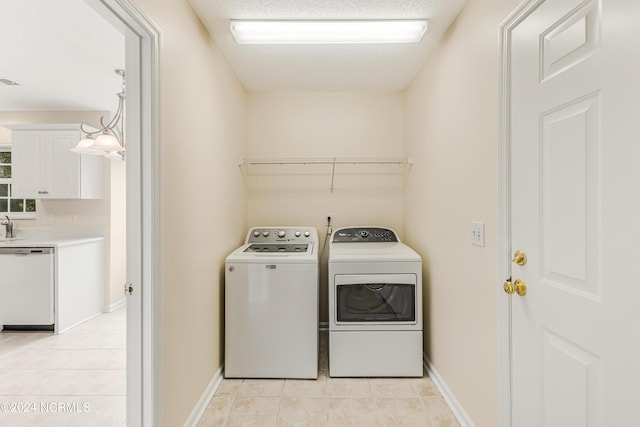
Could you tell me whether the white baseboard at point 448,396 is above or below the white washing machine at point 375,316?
below

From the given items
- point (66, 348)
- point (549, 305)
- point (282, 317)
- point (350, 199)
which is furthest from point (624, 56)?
point (66, 348)

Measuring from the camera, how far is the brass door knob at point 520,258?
129 cm

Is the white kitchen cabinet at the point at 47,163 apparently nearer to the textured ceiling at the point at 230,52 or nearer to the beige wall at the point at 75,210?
the beige wall at the point at 75,210

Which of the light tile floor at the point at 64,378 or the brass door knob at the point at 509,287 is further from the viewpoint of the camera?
the light tile floor at the point at 64,378

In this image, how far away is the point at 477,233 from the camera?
1.67 meters

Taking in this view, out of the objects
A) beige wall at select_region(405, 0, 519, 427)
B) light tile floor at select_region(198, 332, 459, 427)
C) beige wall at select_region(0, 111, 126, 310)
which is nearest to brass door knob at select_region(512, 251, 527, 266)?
beige wall at select_region(405, 0, 519, 427)


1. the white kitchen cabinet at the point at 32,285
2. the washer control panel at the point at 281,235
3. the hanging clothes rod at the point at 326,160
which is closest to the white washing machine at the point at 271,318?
the washer control panel at the point at 281,235

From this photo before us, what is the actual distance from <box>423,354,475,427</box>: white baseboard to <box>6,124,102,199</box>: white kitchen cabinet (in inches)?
155

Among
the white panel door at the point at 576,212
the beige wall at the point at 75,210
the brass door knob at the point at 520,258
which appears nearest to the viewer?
the white panel door at the point at 576,212

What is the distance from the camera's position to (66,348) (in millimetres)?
2936

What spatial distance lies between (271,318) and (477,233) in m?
1.50

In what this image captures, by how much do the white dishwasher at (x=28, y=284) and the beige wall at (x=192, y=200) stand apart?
2.07 metres

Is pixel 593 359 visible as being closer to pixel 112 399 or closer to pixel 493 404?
pixel 493 404

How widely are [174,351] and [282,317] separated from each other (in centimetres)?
85
